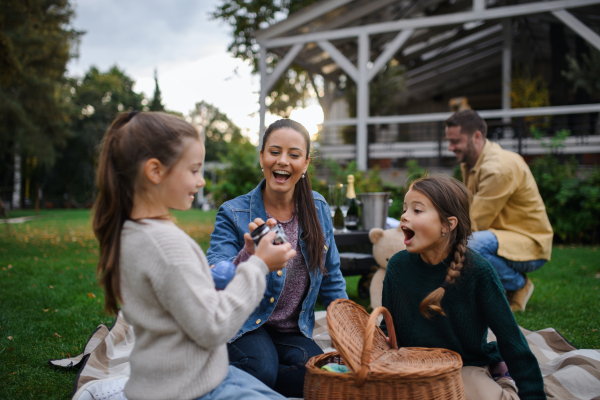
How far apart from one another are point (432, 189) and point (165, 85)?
39939 millimetres

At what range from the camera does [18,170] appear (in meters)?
29.8

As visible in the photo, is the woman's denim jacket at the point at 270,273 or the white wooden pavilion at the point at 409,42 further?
the white wooden pavilion at the point at 409,42

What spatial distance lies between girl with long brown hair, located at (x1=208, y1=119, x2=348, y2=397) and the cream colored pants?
76 cm

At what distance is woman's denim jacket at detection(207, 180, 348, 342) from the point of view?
2.35 m

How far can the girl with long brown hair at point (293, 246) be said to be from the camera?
2289mm

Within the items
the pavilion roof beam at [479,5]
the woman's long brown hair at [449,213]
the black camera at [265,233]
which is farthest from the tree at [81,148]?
the black camera at [265,233]

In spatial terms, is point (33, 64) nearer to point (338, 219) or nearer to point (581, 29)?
point (338, 219)

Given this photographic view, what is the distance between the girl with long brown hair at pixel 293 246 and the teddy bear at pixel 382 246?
4.70 ft

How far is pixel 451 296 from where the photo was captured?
2160mm

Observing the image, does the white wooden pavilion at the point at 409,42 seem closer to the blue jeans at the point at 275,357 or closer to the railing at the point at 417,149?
the railing at the point at 417,149

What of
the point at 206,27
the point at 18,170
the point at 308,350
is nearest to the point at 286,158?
the point at 308,350

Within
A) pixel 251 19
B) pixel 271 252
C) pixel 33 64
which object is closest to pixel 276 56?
pixel 251 19

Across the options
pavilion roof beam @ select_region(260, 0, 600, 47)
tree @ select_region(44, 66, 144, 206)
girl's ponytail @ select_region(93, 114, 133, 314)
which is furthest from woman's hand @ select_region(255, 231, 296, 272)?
tree @ select_region(44, 66, 144, 206)

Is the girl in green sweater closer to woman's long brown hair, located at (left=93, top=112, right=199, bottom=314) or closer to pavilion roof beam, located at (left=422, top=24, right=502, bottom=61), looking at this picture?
woman's long brown hair, located at (left=93, top=112, right=199, bottom=314)
